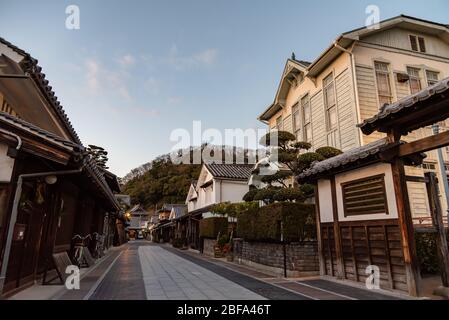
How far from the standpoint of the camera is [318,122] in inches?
621

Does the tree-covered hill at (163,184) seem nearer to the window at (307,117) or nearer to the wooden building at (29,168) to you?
the window at (307,117)

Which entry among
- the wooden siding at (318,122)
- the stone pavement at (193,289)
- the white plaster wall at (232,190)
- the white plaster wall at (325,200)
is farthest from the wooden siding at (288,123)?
the stone pavement at (193,289)

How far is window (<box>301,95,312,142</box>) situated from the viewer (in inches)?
659

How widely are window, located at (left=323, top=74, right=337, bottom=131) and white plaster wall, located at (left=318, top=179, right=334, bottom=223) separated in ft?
16.3

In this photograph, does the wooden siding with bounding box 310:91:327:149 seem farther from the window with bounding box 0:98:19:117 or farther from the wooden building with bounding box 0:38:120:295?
the window with bounding box 0:98:19:117

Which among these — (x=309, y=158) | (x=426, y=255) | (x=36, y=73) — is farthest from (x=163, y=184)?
(x=36, y=73)

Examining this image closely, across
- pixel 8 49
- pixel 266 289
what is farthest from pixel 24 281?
pixel 266 289

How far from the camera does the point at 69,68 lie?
1166 cm

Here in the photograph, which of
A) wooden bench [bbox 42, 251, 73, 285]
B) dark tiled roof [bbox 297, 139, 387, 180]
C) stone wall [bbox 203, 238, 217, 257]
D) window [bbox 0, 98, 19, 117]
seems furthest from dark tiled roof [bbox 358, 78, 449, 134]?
stone wall [bbox 203, 238, 217, 257]

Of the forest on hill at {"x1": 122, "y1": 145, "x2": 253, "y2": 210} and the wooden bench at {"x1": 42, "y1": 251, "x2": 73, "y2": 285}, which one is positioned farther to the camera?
the forest on hill at {"x1": 122, "y1": 145, "x2": 253, "y2": 210}

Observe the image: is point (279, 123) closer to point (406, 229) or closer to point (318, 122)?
point (318, 122)

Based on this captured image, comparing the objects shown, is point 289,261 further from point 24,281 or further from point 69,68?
point 69,68

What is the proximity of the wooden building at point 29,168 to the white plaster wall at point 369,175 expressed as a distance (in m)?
7.92

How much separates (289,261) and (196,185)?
24.7 m
